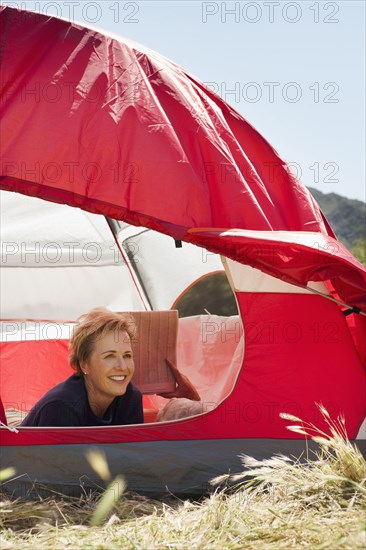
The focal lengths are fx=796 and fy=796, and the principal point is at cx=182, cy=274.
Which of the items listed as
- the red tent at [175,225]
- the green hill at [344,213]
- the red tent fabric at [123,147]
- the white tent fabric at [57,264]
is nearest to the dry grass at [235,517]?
the red tent at [175,225]

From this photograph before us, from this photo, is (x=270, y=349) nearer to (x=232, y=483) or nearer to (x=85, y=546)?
(x=232, y=483)

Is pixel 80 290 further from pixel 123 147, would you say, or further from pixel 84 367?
pixel 123 147

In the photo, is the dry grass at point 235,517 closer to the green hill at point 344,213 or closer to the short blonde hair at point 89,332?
the short blonde hair at point 89,332

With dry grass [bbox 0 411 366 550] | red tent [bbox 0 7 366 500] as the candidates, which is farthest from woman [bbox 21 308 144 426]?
dry grass [bbox 0 411 366 550]

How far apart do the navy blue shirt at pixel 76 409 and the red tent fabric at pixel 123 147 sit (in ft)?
2.39

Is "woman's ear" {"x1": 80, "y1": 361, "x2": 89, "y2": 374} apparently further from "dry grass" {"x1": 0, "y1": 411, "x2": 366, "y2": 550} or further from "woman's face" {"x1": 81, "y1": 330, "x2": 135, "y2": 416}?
"dry grass" {"x1": 0, "y1": 411, "x2": 366, "y2": 550}

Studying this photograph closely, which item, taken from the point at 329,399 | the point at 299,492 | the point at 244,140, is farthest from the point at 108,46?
the point at 299,492

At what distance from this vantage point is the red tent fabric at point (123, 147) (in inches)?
122

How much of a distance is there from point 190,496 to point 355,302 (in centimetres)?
103

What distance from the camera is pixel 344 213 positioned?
2419cm

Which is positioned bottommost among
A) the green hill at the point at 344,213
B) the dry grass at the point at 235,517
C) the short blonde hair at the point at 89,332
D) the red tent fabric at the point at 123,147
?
→ the dry grass at the point at 235,517

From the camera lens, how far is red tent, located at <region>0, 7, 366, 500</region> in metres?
3.08

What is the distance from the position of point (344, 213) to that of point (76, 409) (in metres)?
21.8

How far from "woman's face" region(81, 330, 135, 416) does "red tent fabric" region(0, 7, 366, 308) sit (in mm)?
531
